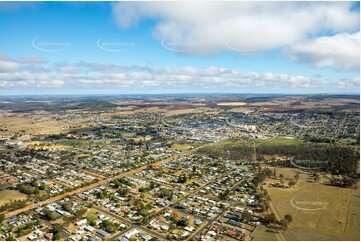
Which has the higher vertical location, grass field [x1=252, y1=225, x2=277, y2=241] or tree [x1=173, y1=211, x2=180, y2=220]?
tree [x1=173, y1=211, x2=180, y2=220]

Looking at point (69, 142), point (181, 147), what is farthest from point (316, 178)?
point (69, 142)

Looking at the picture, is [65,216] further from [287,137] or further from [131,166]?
[287,137]

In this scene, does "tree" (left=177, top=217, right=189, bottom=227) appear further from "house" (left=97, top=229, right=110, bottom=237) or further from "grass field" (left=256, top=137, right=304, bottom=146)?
"grass field" (left=256, top=137, right=304, bottom=146)

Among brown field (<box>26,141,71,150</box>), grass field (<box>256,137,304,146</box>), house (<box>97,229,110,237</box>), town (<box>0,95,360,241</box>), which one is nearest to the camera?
house (<box>97,229,110,237</box>)

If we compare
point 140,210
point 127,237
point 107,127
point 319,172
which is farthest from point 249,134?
point 127,237

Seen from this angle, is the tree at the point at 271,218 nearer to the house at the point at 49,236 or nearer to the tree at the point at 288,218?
the tree at the point at 288,218

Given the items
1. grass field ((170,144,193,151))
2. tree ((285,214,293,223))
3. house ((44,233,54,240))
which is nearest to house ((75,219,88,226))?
house ((44,233,54,240))
